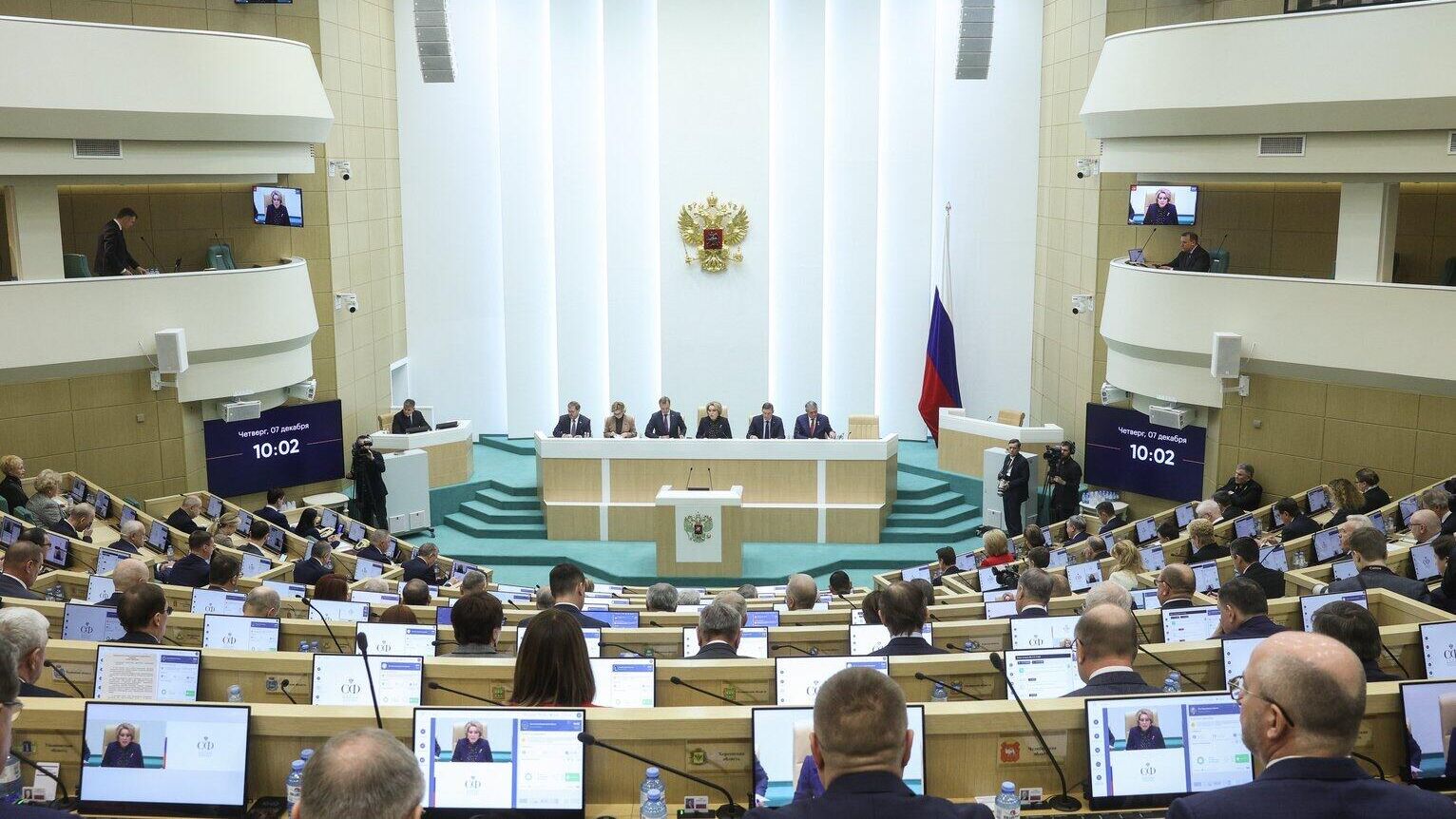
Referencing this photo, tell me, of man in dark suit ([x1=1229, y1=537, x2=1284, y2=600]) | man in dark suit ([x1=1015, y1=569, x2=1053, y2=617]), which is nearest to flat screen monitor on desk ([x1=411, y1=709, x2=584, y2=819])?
man in dark suit ([x1=1015, y1=569, x2=1053, y2=617])

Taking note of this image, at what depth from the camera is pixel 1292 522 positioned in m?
11.8

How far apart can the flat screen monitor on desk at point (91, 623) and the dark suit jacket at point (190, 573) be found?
2244 mm

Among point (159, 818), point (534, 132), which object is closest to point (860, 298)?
point (534, 132)

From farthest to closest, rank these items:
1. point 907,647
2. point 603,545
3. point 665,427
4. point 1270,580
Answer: point 665,427
point 603,545
point 1270,580
point 907,647

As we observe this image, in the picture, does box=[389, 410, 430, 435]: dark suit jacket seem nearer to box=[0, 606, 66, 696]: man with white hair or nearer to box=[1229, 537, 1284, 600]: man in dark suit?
box=[1229, 537, 1284, 600]: man in dark suit

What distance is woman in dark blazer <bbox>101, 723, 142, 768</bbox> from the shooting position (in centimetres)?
437

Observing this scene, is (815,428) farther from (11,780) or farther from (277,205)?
(11,780)

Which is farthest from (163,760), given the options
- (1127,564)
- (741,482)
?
(741,482)

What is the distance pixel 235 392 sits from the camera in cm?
1488

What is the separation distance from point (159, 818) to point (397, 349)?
15.5 m

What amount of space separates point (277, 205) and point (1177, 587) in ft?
39.3

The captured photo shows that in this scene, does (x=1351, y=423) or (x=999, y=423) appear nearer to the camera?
(x=1351, y=423)

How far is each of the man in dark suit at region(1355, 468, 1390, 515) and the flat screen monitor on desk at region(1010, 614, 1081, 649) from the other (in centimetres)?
631

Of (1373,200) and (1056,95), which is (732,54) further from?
(1373,200)
